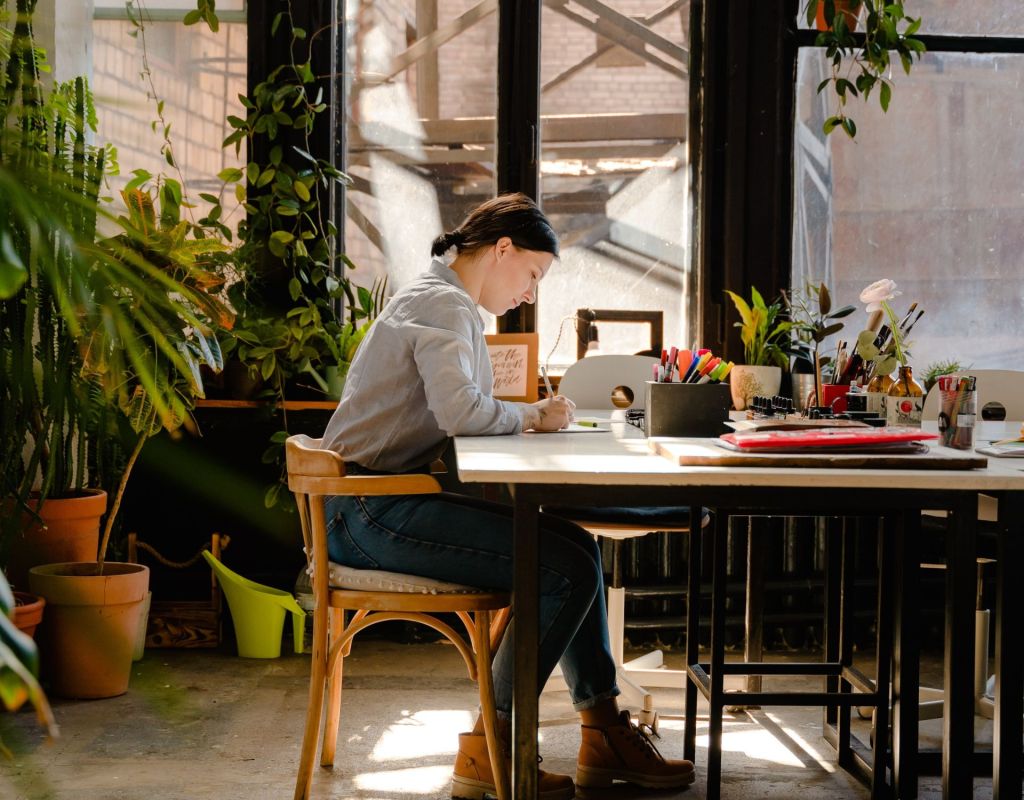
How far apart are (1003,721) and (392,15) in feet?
10.0

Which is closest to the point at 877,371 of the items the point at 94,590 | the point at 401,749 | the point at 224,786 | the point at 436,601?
the point at 436,601

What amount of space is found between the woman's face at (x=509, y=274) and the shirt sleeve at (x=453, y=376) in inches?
9.4

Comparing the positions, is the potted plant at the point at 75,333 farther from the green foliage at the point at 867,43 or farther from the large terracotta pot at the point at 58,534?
the green foliage at the point at 867,43

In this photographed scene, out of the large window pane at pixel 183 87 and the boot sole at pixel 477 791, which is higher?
the large window pane at pixel 183 87

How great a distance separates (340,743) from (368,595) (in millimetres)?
766

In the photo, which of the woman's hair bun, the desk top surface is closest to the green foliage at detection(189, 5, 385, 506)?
the woman's hair bun

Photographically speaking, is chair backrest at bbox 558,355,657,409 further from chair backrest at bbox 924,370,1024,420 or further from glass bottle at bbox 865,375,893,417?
glass bottle at bbox 865,375,893,417

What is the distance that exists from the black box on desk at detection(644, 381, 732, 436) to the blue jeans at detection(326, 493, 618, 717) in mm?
299

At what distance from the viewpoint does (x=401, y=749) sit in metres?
2.63

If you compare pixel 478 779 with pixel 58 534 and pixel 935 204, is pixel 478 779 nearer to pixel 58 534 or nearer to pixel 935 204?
pixel 58 534

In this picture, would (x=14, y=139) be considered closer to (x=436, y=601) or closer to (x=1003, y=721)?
(x=436, y=601)

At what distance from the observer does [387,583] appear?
209cm

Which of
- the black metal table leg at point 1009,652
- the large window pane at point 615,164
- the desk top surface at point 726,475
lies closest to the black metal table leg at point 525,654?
the desk top surface at point 726,475

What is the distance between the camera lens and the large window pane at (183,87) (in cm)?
379
